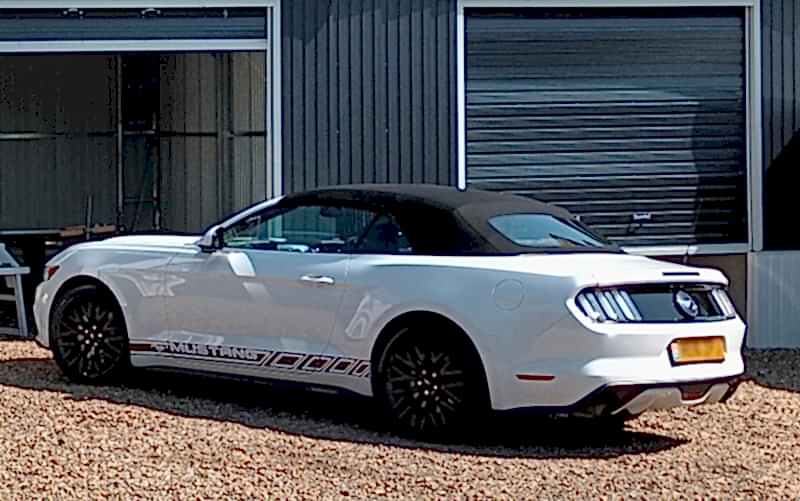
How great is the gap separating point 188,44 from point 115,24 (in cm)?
66

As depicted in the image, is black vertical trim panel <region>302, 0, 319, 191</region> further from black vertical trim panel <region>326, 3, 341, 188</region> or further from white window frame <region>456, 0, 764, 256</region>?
white window frame <region>456, 0, 764, 256</region>

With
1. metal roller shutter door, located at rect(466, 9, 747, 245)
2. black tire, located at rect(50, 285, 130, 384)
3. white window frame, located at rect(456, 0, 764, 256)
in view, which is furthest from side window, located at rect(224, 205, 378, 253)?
white window frame, located at rect(456, 0, 764, 256)

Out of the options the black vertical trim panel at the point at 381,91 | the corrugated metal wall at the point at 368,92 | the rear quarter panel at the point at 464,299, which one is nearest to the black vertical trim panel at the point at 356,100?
the corrugated metal wall at the point at 368,92

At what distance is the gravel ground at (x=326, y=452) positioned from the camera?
6.84 m

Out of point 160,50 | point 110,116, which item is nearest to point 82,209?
point 110,116

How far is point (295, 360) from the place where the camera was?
28.2 ft

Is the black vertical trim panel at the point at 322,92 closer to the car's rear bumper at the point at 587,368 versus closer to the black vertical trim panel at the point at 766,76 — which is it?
the black vertical trim panel at the point at 766,76

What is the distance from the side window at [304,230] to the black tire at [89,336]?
1078mm

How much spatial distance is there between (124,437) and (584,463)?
8.52ft

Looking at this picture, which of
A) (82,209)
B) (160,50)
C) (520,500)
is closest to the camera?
(520,500)

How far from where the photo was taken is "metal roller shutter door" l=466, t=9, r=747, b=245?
41.3 ft

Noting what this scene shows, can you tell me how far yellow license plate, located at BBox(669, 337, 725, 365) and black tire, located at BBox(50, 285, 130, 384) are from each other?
3.83m

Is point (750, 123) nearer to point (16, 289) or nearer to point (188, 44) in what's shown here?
point (188, 44)

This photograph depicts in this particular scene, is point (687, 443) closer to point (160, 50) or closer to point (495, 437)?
point (495, 437)
